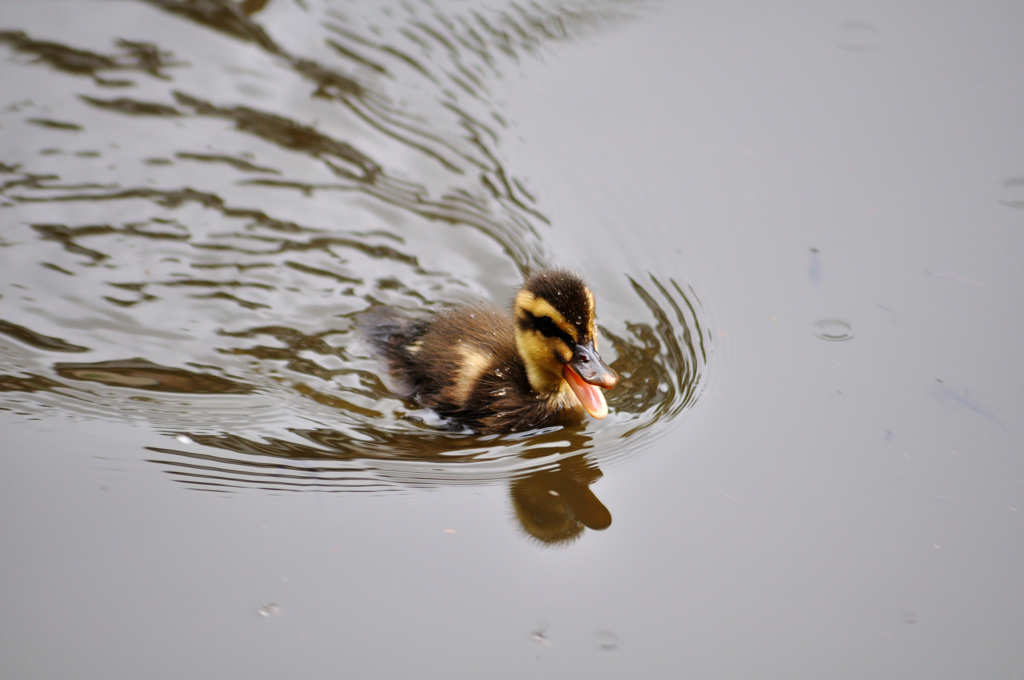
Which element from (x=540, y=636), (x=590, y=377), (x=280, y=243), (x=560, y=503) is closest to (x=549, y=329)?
(x=590, y=377)

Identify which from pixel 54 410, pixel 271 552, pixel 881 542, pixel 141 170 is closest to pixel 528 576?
pixel 271 552

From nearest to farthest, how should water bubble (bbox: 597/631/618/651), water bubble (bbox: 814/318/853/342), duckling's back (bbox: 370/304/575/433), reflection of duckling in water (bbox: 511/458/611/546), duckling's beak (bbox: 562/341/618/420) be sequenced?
water bubble (bbox: 597/631/618/651) < reflection of duckling in water (bbox: 511/458/611/546) < duckling's beak (bbox: 562/341/618/420) < duckling's back (bbox: 370/304/575/433) < water bubble (bbox: 814/318/853/342)

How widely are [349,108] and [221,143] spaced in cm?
72

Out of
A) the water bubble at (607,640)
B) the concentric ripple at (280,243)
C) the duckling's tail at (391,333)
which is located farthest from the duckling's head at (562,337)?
the water bubble at (607,640)

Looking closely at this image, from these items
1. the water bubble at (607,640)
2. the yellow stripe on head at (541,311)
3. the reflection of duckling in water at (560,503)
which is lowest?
the water bubble at (607,640)

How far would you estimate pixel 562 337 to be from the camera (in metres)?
3.39

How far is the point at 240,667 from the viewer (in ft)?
8.16

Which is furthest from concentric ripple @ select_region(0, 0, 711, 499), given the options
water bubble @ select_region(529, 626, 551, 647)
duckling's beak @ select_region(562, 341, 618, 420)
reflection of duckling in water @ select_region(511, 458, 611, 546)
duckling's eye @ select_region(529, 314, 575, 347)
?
water bubble @ select_region(529, 626, 551, 647)

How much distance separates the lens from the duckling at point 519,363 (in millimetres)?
3373

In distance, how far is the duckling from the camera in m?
3.37

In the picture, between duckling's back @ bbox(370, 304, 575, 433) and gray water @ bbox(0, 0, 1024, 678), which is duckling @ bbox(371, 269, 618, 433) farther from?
gray water @ bbox(0, 0, 1024, 678)

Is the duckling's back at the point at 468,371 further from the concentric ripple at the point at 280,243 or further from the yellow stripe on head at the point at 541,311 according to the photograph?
the yellow stripe on head at the point at 541,311

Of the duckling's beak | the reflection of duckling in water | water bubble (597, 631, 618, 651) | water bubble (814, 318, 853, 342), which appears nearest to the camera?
water bubble (597, 631, 618, 651)

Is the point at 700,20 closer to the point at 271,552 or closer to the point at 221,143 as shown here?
the point at 221,143
